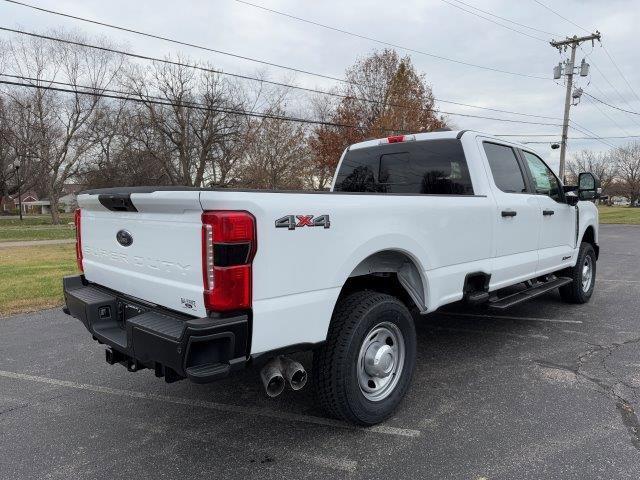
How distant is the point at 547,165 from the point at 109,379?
17.3 feet

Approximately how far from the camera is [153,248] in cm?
285

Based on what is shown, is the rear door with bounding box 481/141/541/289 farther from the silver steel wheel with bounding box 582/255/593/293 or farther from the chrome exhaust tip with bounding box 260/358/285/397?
the chrome exhaust tip with bounding box 260/358/285/397

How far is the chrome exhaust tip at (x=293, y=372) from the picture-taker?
280cm

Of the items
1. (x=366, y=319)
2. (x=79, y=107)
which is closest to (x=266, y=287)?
(x=366, y=319)

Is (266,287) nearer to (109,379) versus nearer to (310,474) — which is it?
(310,474)

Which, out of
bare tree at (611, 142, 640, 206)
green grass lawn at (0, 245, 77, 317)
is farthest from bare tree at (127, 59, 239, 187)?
bare tree at (611, 142, 640, 206)

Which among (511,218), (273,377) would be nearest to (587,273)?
(511,218)

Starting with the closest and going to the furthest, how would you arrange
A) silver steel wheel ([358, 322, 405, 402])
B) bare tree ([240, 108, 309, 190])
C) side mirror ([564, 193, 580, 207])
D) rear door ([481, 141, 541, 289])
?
silver steel wheel ([358, 322, 405, 402])
rear door ([481, 141, 541, 289])
side mirror ([564, 193, 580, 207])
bare tree ([240, 108, 309, 190])

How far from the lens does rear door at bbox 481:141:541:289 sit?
4426 mm

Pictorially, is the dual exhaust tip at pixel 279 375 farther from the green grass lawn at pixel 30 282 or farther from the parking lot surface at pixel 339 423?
the green grass lawn at pixel 30 282

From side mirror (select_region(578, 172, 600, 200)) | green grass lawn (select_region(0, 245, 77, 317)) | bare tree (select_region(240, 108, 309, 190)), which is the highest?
bare tree (select_region(240, 108, 309, 190))

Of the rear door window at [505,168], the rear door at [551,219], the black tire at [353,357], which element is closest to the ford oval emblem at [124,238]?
the black tire at [353,357]

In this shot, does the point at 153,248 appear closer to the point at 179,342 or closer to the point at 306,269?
the point at 179,342

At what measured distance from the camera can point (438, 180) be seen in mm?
4574
